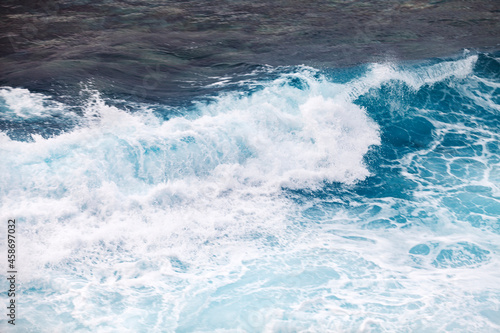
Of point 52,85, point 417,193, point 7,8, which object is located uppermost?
point 7,8

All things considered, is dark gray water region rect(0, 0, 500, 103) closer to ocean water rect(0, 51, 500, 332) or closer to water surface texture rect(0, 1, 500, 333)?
water surface texture rect(0, 1, 500, 333)

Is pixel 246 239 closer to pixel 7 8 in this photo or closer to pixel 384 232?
pixel 384 232

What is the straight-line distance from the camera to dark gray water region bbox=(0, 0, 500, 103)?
6.71m

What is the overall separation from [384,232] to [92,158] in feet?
10.9

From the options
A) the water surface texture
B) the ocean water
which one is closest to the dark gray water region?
the water surface texture

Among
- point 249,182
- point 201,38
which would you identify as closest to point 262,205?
point 249,182

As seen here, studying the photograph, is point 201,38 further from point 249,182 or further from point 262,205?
point 262,205

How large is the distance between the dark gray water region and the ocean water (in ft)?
1.22

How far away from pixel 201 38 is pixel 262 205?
3.80m

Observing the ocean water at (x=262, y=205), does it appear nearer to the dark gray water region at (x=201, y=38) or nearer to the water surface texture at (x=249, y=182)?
the water surface texture at (x=249, y=182)

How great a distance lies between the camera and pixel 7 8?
871 centimetres

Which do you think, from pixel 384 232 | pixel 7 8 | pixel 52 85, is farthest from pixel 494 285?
pixel 7 8

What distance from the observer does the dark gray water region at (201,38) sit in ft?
22.0

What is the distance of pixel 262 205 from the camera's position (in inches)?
207
